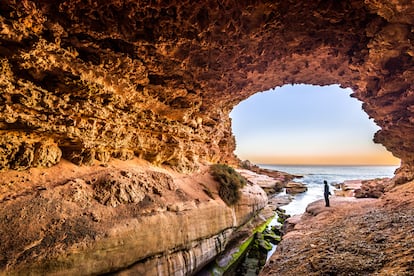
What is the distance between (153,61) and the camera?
736 centimetres

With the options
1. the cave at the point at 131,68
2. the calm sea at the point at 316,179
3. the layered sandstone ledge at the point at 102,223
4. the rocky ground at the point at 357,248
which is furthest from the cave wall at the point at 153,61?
the calm sea at the point at 316,179

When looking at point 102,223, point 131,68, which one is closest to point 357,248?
point 102,223

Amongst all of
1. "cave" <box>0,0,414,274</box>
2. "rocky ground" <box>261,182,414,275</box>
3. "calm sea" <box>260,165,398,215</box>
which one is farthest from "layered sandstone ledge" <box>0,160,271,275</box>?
"calm sea" <box>260,165,398,215</box>

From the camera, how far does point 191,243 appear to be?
7.16 m

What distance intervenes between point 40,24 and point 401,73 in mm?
12159

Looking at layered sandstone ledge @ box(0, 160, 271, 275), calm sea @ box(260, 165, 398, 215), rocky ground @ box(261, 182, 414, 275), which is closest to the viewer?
rocky ground @ box(261, 182, 414, 275)

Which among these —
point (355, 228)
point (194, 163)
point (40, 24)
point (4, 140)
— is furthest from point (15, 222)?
point (355, 228)

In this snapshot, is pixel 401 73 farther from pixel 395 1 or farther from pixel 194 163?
pixel 194 163

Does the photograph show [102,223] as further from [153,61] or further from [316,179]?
[316,179]

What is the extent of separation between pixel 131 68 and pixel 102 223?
5.09 meters

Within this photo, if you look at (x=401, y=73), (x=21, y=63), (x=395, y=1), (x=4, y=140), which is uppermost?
(x=395, y=1)

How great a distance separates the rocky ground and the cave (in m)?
3.38

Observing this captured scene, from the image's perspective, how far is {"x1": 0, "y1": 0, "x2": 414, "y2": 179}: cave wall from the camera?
197 inches

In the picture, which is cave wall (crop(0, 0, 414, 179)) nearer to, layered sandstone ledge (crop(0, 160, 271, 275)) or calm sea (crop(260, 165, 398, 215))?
layered sandstone ledge (crop(0, 160, 271, 275))
